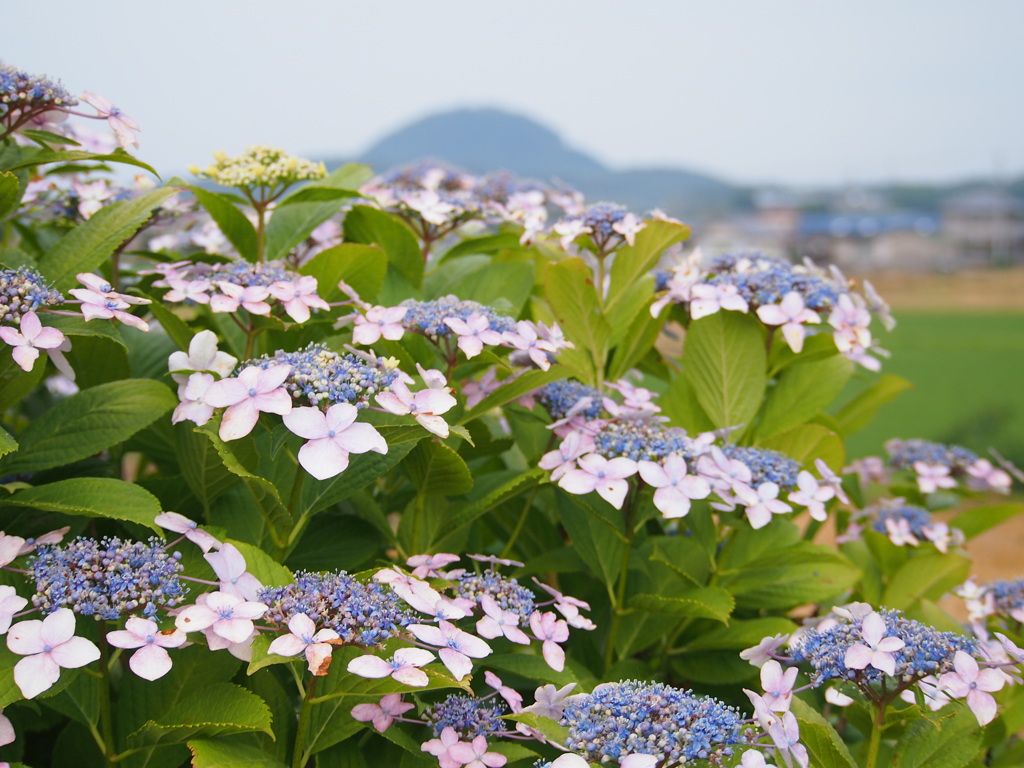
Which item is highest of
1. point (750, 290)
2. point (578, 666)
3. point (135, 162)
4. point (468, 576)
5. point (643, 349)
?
point (135, 162)

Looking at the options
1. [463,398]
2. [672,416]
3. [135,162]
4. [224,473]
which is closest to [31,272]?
[135,162]

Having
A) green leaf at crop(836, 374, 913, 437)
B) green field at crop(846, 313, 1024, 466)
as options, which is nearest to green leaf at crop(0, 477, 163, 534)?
green leaf at crop(836, 374, 913, 437)

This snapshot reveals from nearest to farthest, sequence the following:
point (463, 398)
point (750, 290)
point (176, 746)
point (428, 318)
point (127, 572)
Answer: point (127, 572) < point (176, 746) < point (428, 318) < point (463, 398) < point (750, 290)

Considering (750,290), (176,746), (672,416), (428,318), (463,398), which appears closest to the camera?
(176,746)

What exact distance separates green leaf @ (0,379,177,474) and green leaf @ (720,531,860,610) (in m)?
0.91

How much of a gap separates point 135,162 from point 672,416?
951mm

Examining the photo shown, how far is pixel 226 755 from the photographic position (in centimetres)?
88

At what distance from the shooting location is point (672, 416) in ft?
5.22

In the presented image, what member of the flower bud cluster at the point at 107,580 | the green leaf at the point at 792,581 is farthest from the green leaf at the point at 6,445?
the green leaf at the point at 792,581

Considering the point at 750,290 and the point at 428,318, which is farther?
the point at 750,290

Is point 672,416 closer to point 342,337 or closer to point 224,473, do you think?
point 342,337

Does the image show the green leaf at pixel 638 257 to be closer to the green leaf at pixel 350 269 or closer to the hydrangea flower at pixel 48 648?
the green leaf at pixel 350 269

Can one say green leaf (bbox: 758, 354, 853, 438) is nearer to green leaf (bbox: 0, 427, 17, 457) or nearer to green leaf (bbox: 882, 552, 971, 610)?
green leaf (bbox: 882, 552, 971, 610)

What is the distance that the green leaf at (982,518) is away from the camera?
1875 mm
